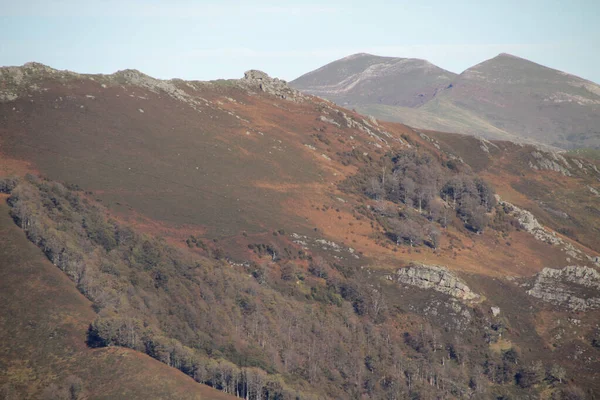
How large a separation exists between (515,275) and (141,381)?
81.2 meters

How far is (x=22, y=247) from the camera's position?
260 feet

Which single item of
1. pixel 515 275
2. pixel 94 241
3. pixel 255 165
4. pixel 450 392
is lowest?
pixel 450 392

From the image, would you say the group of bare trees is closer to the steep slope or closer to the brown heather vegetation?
the brown heather vegetation

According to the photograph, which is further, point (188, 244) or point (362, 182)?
point (362, 182)

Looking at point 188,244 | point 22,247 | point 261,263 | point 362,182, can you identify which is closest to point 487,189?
point 362,182

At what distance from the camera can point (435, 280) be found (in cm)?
10588

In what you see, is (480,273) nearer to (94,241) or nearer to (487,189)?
(487,189)

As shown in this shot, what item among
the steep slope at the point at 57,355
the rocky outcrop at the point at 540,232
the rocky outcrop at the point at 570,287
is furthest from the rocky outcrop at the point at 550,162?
the steep slope at the point at 57,355

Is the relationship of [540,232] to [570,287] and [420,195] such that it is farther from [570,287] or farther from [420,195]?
[420,195]

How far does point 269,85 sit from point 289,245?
88.7 metres

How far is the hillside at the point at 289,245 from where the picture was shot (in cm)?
8088

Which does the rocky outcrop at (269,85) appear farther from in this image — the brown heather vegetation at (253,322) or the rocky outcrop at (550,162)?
the brown heather vegetation at (253,322)

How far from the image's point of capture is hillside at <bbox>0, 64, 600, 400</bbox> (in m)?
Answer: 80.9

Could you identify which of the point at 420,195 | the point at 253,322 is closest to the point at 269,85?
the point at 420,195
